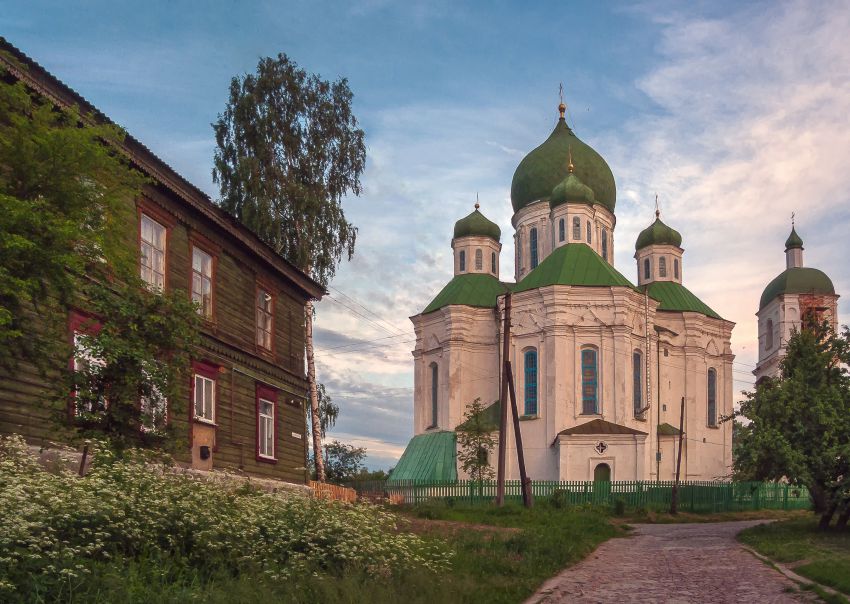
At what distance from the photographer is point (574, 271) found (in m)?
50.2

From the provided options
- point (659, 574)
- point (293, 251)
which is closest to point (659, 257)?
point (293, 251)

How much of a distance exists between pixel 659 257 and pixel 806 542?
42446 millimetres

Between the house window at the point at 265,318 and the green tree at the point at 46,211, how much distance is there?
9492mm

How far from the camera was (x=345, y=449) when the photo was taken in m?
61.8

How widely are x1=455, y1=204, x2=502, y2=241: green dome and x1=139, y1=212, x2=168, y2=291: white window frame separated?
42.1 metres

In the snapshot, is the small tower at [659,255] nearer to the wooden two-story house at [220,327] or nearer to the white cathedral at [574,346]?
the white cathedral at [574,346]

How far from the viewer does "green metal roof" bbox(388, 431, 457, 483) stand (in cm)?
4919

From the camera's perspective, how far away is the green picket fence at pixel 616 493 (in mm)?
39688

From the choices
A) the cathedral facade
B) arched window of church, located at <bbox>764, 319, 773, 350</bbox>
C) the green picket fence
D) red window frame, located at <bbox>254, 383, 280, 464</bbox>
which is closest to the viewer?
red window frame, located at <bbox>254, 383, 280, 464</bbox>

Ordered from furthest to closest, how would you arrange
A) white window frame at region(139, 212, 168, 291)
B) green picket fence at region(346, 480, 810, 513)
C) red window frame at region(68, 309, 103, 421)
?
green picket fence at region(346, 480, 810, 513) < white window frame at region(139, 212, 168, 291) < red window frame at region(68, 309, 103, 421)

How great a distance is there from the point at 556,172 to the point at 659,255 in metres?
8.88

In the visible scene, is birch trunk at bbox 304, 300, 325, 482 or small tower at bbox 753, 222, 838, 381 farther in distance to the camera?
small tower at bbox 753, 222, 838, 381

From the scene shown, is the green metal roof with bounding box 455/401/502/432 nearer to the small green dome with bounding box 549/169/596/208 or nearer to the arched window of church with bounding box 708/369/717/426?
the small green dome with bounding box 549/169/596/208

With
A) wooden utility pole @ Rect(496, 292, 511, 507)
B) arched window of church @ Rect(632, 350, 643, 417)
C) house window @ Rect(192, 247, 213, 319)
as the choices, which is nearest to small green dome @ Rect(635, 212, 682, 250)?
arched window of church @ Rect(632, 350, 643, 417)
